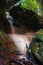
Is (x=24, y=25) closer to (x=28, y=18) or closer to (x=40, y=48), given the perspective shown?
(x=28, y=18)

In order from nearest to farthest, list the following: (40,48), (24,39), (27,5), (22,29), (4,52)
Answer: (4,52)
(40,48)
(24,39)
(22,29)
(27,5)

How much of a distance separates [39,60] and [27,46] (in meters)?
1.27

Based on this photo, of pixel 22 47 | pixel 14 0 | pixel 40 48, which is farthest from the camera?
pixel 14 0

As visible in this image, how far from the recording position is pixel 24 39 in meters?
8.13

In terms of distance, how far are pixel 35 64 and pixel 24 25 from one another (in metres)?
4.02

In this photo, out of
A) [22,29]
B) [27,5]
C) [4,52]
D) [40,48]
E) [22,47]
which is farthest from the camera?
[27,5]

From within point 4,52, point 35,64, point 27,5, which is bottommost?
point 35,64

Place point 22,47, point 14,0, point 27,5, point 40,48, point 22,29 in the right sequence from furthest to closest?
point 14,0 < point 27,5 < point 22,29 < point 22,47 < point 40,48

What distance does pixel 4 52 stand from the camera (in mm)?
5988

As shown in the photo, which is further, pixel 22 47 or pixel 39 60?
pixel 22 47

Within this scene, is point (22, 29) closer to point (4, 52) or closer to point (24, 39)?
point (24, 39)

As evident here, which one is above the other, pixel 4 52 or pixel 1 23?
pixel 1 23

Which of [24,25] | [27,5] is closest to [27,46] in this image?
[24,25]

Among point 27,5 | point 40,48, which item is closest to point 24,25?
point 27,5
